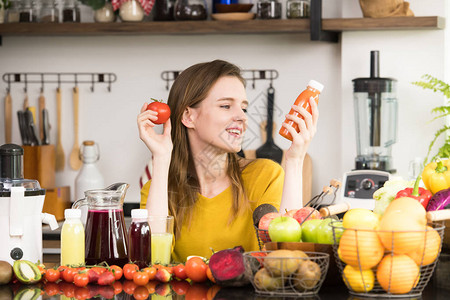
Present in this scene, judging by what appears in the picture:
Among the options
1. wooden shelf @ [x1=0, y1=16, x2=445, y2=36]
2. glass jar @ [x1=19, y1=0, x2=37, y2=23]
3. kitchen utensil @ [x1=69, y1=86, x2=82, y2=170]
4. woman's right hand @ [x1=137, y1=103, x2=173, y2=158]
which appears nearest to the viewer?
woman's right hand @ [x1=137, y1=103, x2=173, y2=158]

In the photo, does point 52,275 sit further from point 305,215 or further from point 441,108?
point 441,108

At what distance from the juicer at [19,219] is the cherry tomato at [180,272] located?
1.30ft

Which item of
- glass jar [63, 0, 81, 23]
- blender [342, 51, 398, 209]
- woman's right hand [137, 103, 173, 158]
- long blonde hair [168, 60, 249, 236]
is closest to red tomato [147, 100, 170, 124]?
woman's right hand [137, 103, 173, 158]

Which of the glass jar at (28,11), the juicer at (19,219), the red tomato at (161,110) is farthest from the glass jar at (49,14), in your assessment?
the juicer at (19,219)

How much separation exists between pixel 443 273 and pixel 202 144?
105 centimetres

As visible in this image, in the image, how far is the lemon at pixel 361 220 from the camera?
133cm

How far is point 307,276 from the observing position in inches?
52.3

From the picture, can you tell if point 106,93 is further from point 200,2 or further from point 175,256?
point 175,256

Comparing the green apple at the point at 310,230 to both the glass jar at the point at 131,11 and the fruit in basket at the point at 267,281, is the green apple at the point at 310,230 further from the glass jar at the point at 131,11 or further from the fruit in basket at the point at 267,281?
the glass jar at the point at 131,11

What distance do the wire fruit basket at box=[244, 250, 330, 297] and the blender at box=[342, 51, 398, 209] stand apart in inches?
74.9

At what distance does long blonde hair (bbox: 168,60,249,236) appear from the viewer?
224 centimetres

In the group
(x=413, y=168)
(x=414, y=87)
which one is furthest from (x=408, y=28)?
(x=413, y=168)

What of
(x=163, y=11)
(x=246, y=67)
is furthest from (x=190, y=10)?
(x=246, y=67)

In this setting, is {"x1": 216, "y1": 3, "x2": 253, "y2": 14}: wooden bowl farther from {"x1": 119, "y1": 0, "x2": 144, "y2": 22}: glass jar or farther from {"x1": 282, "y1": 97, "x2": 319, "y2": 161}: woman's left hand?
{"x1": 282, "y1": 97, "x2": 319, "y2": 161}: woman's left hand
